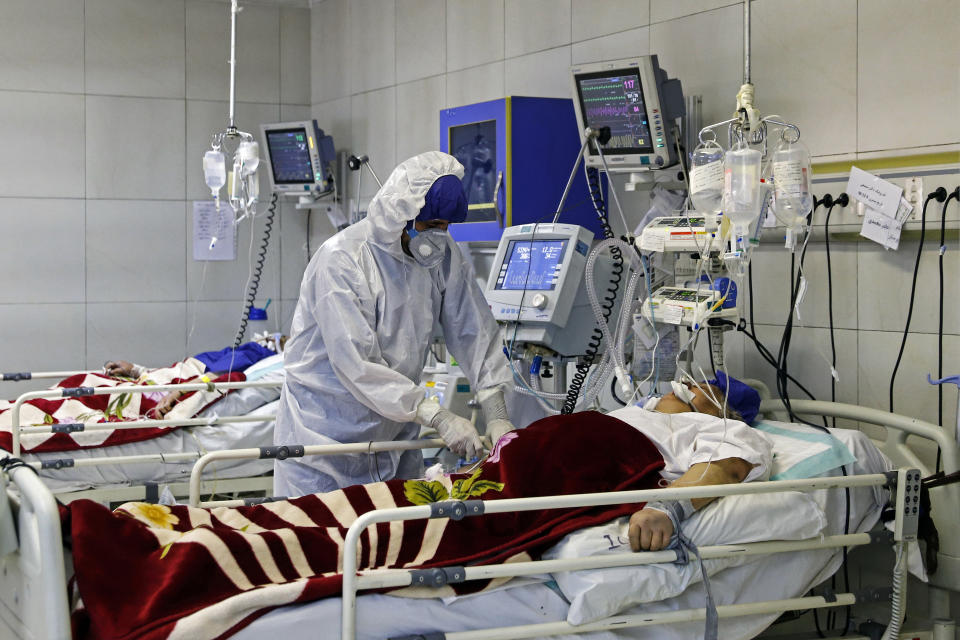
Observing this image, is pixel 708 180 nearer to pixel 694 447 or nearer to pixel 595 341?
pixel 694 447

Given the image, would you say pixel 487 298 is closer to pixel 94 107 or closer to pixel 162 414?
pixel 162 414

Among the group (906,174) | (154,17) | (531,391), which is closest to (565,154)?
(531,391)

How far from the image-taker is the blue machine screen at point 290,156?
19.3 feet

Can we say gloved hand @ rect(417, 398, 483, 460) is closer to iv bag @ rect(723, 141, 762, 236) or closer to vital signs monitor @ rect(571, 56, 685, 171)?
iv bag @ rect(723, 141, 762, 236)

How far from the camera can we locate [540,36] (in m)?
4.55

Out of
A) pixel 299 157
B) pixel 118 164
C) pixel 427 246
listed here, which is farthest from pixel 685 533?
pixel 118 164

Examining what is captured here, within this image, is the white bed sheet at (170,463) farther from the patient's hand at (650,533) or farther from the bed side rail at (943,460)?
the bed side rail at (943,460)

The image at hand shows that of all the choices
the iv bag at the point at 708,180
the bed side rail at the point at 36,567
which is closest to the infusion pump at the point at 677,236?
the iv bag at the point at 708,180

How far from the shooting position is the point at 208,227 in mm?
6273

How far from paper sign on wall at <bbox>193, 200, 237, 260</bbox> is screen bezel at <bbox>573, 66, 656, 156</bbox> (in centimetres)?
317

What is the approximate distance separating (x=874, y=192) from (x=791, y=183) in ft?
2.73

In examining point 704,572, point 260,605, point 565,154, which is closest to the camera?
point 260,605

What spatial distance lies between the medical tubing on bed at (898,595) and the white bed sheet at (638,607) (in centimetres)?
12

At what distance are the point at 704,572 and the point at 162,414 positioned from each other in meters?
2.85
